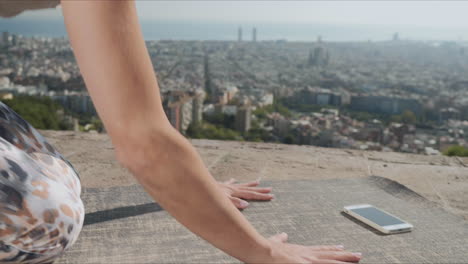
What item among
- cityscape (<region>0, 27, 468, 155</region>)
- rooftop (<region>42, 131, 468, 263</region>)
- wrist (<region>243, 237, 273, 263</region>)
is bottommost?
cityscape (<region>0, 27, 468, 155</region>)

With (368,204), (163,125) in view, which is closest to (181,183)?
(163,125)

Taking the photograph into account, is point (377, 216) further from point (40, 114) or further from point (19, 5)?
point (40, 114)

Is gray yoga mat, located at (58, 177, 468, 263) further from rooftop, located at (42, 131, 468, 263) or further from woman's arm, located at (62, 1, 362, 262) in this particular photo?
Answer: woman's arm, located at (62, 1, 362, 262)

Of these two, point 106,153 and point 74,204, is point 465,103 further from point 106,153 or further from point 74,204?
point 74,204

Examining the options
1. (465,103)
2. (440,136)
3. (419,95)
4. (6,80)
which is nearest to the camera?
(440,136)

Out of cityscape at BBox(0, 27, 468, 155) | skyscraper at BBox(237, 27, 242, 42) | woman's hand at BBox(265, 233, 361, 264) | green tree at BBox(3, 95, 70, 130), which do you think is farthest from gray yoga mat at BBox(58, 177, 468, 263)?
skyscraper at BBox(237, 27, 242, 42)

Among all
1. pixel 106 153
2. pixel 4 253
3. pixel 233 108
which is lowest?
pixel 233 108

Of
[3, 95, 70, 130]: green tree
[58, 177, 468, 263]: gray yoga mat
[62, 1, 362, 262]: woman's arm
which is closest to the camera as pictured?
[62, 1, 362, 262]: woman's arm
